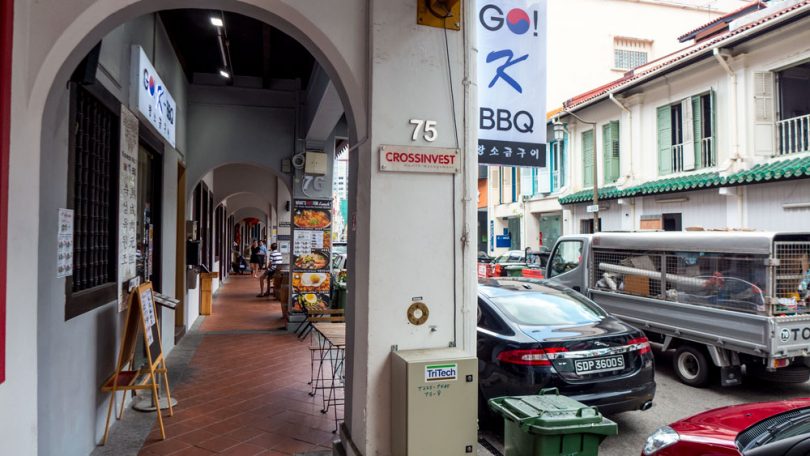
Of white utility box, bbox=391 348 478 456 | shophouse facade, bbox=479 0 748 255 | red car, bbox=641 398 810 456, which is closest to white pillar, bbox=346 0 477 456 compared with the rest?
white utility box, bbox=391 348 478 456

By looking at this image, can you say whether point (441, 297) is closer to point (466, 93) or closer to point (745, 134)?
point (466, 93)

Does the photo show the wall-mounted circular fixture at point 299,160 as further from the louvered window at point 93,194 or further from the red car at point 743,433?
the red car at point 743,433

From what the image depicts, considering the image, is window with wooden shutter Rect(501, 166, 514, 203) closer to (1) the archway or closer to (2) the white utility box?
(1) the archway

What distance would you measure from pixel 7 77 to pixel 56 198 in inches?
33.8

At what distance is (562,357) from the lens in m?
4.32

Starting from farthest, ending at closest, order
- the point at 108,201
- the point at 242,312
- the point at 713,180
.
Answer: the point at 713,180 → the point at 242,312 → the point at 108,201

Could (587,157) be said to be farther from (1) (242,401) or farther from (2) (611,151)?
(1) (242,401)

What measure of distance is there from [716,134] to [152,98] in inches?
498

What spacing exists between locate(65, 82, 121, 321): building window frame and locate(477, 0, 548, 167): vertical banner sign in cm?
287

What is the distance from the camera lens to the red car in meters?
2.77

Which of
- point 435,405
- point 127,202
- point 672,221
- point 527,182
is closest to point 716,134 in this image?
point 672,221

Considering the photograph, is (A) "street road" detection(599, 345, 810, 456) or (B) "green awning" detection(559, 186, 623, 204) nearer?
(A) "street road" detection(599, 345, 810, 456)

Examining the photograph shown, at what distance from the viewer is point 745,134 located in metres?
12.2

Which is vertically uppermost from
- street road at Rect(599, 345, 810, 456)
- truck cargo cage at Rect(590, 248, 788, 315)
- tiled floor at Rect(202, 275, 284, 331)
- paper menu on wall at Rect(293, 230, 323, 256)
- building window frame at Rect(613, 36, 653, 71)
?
building window frame at Rect(613, 36, 653, 71)
